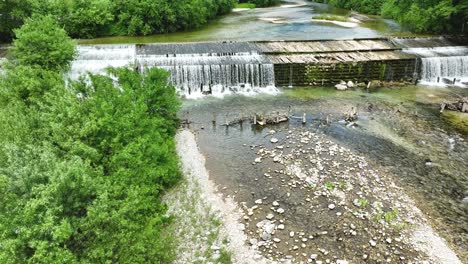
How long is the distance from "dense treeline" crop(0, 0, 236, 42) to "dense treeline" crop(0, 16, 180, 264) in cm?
2407

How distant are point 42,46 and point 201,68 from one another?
13.4 m

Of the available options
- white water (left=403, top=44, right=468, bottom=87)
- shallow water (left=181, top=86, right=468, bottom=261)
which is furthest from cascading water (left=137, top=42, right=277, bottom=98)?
white water (left=403, top=44, right=468, bottom=87)

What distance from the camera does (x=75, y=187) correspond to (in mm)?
10789

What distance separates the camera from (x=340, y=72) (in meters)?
34.3

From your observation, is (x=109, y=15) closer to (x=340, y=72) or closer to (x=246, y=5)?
(x=340, y=72)

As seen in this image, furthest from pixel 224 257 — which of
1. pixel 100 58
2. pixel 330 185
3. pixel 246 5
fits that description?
pixel 246 5

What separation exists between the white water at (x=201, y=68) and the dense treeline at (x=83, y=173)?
1090 cm

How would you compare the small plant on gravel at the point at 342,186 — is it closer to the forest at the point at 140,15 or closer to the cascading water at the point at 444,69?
the cascading water at the point at 444,69

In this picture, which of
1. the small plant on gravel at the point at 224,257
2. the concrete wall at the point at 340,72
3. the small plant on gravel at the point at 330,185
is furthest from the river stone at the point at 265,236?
the concrete wall at the point at 340,72

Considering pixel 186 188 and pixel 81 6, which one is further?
pixel 81 6

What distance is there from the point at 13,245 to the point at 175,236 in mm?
7085

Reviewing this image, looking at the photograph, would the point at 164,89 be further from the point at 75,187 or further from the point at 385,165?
the point at 385,165

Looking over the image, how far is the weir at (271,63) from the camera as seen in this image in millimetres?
32750

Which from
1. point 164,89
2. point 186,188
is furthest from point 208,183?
point 164,89
